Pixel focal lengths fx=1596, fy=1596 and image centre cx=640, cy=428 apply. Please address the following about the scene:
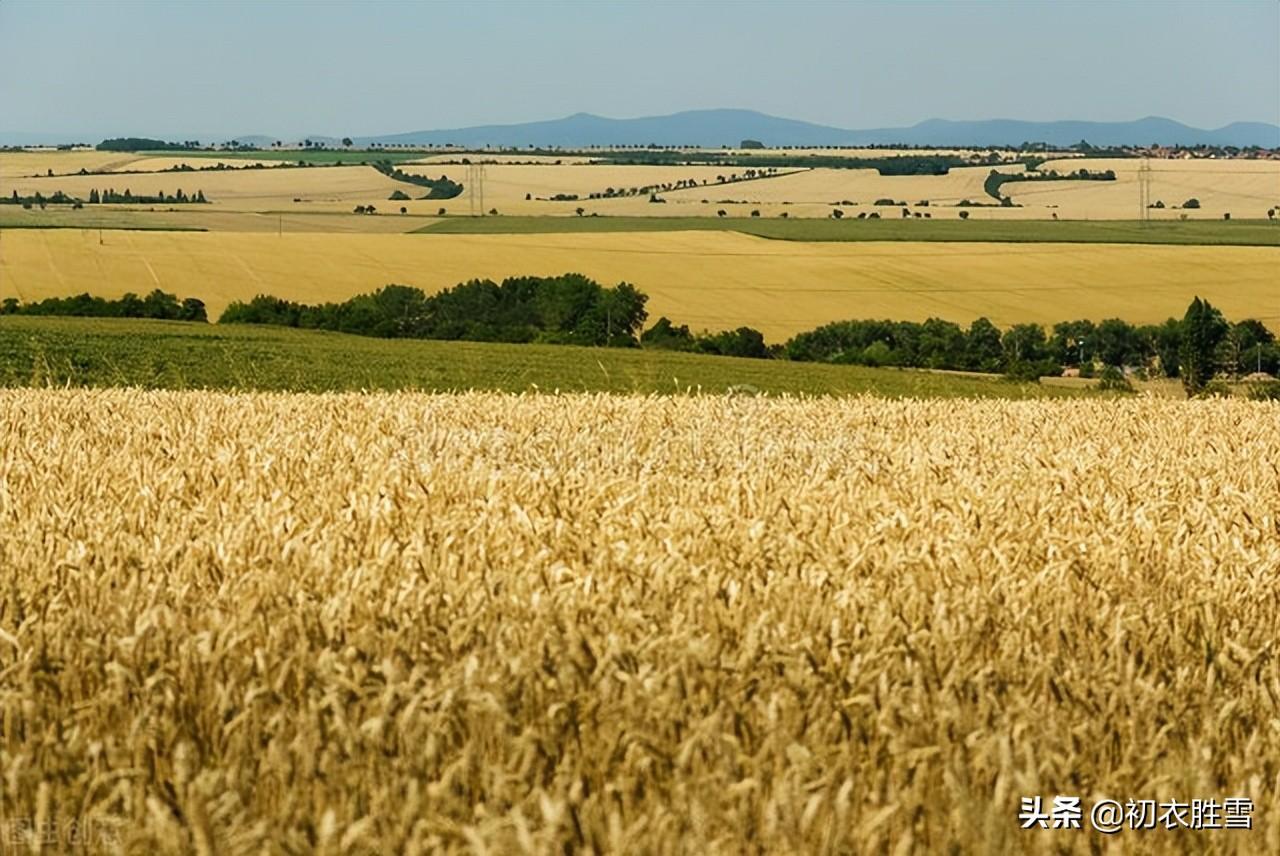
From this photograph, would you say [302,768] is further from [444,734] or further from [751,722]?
[751,722]

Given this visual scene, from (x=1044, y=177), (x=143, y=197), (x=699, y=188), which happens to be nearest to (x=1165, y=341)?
(x=143, y=197)

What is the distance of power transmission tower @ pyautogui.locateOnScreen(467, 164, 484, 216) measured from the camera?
117 metres

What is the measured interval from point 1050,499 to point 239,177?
12658 centimetres

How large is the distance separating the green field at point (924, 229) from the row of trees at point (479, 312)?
29992 millimetres

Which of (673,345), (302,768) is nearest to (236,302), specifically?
(673,345)

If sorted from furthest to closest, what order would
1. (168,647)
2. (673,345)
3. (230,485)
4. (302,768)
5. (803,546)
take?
1. (673,345)
2. (230,485)
3. (803,546)
4. (168,647)
5. (302,768)

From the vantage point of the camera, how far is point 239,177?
127 metres

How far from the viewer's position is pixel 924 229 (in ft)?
331

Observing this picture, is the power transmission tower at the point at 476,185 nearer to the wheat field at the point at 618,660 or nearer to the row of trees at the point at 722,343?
the row of trees at the point at 722,343

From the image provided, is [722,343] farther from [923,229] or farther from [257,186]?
[257,186]

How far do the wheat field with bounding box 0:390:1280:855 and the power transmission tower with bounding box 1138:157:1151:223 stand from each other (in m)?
109

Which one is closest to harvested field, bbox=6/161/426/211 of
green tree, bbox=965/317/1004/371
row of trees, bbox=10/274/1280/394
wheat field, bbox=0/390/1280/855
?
row of trees, bbox=10/274/1280/394

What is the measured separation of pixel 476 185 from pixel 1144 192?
176ft

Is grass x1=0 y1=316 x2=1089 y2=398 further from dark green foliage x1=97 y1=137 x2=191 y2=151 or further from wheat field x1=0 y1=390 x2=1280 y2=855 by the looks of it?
dark green foliage x1=97 y1=137 x2=191 y2=151
